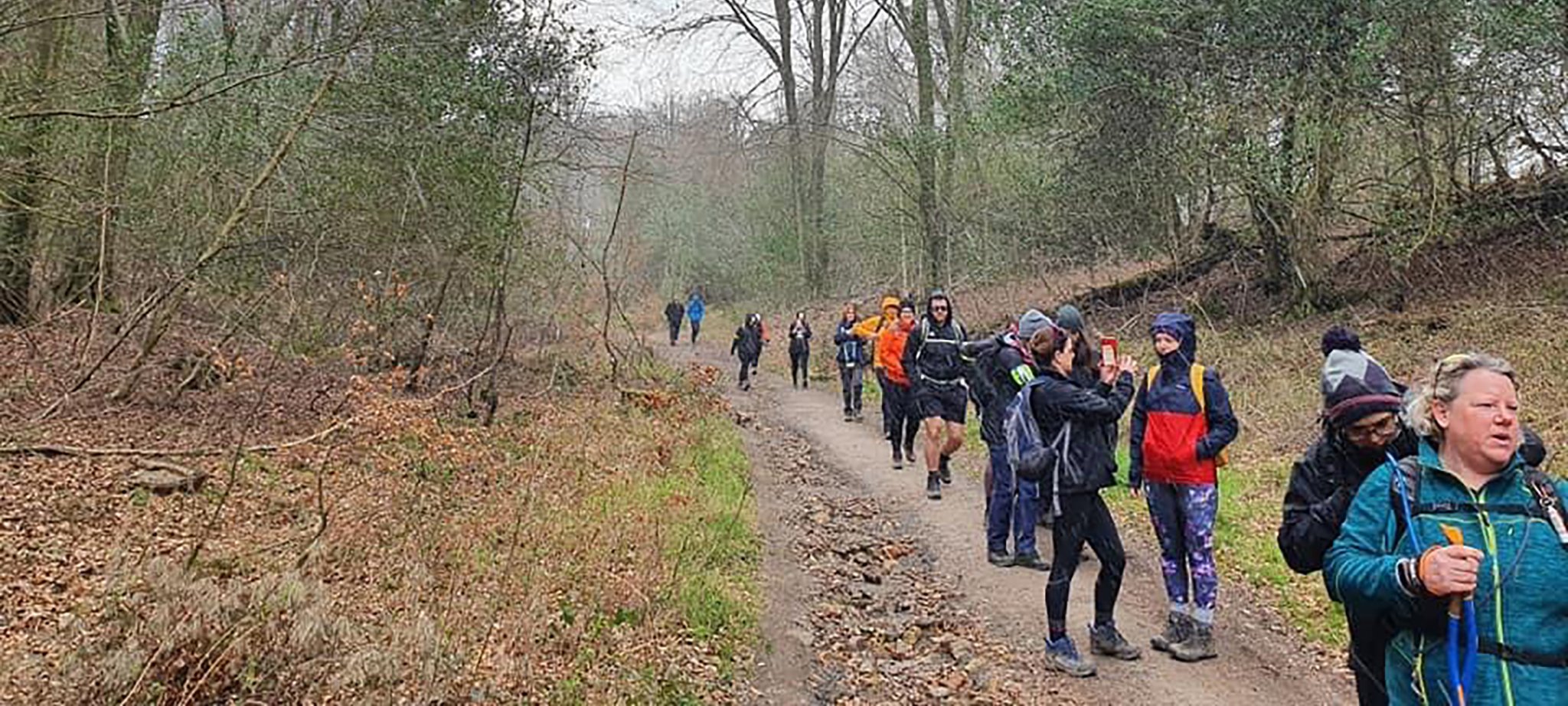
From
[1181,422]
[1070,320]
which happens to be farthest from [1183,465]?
[1070,320]

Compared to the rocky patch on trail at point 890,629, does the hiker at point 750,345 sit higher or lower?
higher

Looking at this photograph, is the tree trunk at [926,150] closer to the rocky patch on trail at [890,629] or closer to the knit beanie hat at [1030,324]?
the rocky patch on trail at [890,629]

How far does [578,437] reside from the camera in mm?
11938

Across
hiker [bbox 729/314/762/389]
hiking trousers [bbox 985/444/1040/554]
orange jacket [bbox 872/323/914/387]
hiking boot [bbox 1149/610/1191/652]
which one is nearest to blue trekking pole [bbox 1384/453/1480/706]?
hiking boot [bbox 1149/610/1191/652]

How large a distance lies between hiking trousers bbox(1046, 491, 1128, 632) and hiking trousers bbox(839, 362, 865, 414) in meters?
10.1

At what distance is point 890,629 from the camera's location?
639cm

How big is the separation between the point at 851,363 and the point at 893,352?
426cm

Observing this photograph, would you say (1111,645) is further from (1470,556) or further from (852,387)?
(852,387)

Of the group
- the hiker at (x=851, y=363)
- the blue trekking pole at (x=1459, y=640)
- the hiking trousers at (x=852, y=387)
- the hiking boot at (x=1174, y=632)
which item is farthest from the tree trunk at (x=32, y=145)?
the hiking trousers at (x=852, y=387)

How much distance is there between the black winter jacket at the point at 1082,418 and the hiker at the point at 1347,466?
5.29 feet

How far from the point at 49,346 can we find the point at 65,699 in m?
9.14

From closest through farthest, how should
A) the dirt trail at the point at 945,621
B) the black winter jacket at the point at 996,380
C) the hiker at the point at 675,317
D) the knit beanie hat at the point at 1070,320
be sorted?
the dirt trail at the point at 945,621
the knit beanie hat at the point at 1070,320
the black winter jacket at the point at 996,380
the hiker at the point at 675,317

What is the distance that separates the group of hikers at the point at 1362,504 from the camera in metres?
2.67

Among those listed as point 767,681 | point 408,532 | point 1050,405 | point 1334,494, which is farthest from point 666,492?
point 1334,494
